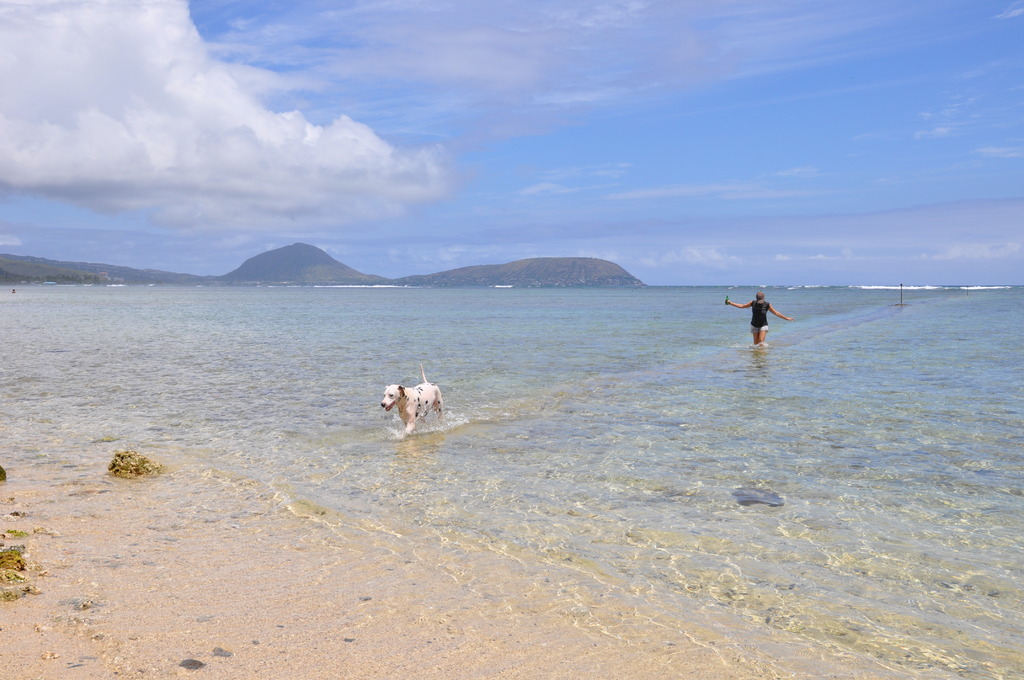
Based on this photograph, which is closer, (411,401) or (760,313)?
(411,401)

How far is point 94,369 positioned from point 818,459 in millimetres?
22727

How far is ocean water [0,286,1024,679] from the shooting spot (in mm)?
6363

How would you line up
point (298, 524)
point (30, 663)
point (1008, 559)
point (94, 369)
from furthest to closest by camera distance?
point (94, 369) < point (298, 524) < point (1008, 559) < point (30, 663)

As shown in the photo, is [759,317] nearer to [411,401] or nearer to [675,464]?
[411,401]

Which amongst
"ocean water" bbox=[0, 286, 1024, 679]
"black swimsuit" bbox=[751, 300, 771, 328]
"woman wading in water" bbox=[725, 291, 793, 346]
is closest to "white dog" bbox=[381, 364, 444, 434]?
"ocean water" bbox=[0, 286, 1024, 679]

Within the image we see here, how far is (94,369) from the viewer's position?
23594 millimetres

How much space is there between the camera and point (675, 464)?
36.1ft

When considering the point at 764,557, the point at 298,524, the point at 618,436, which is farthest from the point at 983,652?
the point at 618,436

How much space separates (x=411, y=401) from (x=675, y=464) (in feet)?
17.3

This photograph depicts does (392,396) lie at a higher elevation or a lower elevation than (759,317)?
lower

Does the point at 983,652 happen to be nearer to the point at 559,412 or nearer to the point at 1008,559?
the point at 1008,559

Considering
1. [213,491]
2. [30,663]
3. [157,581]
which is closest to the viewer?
[30,663]

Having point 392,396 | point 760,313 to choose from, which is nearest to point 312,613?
point 392,396

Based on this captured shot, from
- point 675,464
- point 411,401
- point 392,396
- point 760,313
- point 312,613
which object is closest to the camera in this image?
point 312,613
